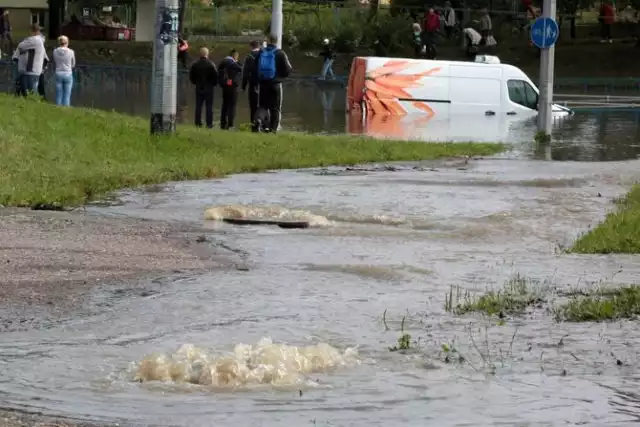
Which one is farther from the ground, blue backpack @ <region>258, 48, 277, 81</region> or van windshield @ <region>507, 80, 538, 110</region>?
blue backpack @ <region>258, 48, 277, 81</region>

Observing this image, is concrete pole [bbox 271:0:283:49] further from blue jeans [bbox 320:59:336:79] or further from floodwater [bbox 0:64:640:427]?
blue jeans [bbox 320:59:336:79]

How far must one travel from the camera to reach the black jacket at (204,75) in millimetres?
27422

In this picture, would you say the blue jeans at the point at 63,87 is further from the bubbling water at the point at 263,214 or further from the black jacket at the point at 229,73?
the bubbling water at the point at 263,214

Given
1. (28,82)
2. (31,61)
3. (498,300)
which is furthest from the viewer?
(28,82)

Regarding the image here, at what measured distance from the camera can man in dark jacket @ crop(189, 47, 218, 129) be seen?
2744 cm

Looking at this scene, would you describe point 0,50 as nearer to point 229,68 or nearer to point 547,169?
point 229,68

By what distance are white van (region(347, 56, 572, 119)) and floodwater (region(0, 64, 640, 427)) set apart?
2167cm

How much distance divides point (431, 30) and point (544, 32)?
28301 mm

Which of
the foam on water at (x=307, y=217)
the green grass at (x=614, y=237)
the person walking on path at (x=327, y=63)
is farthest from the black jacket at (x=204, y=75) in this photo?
the person walking on path at (x=327, y=63)

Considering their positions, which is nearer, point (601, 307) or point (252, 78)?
point (601, 307)

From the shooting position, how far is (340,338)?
867 centimetres

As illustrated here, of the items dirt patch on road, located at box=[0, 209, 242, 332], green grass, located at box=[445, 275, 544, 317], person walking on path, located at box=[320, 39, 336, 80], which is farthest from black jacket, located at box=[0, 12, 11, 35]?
green grass, located at box=[445, 275, 544, 317]

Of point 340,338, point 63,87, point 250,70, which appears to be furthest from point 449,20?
point 340,338

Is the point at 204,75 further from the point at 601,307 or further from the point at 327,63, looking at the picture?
the point at 327,63
